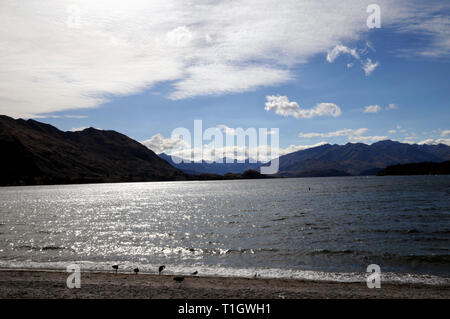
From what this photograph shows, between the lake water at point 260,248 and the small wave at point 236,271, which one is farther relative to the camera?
the lake water at point 260,248

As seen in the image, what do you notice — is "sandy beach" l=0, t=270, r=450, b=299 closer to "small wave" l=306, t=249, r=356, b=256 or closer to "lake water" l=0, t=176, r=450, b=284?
"lake water" l=0, t=176, r=450, b=284

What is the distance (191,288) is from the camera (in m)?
20.1

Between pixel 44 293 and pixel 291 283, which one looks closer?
pixel 44 293

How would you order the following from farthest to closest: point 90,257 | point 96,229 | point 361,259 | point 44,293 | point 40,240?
point 96,229, point 40,240, point 90,257, point 361,259, point 44,293

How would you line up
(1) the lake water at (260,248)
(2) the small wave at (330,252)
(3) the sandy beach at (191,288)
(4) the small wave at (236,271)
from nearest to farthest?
(3) the sandy beach at (191,288) → (4) the small wave at (236,271) → (1) the lake water at (260,248) → (2) the small wave at (330,252)

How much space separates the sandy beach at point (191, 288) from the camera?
59.2ft

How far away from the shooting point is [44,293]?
18438 millimetres

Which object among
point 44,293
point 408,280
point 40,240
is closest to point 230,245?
point 408,280

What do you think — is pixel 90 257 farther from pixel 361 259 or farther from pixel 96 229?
pixel 361 259

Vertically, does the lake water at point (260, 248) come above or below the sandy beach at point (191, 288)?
below

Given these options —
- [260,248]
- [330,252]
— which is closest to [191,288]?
[260,248]

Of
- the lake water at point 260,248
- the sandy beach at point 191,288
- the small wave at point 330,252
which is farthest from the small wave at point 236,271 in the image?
the small wave at point 330,252

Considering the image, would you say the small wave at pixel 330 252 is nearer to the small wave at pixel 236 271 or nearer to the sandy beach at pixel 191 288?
the small wave at pixel 236 271
